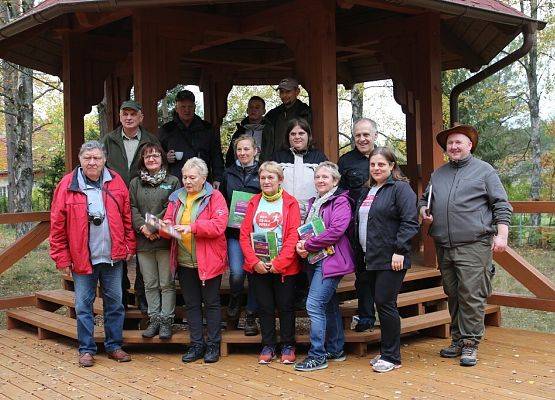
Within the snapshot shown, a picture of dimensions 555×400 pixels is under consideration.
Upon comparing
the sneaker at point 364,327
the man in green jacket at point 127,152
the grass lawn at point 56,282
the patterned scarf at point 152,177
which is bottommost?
the grass lawn at point 56,282

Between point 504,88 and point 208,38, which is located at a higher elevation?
point 504,88

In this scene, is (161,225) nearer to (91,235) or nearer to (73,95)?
(91,235)

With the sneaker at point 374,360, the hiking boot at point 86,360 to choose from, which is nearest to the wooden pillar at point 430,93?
the sneaker at point 374,360

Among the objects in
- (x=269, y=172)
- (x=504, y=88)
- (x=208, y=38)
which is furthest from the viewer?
(x=504, y=88)

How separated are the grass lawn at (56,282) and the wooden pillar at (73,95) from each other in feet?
10.3

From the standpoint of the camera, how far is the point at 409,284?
21.9 feet

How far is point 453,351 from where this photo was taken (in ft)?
17.4

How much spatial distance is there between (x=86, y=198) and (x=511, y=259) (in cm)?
441

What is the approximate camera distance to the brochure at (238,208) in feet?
17.6

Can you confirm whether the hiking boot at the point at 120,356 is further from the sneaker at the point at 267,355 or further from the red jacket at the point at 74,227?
the sneaker at the point at 267,355

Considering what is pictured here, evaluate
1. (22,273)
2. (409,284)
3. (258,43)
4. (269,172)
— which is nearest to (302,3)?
(269,172)

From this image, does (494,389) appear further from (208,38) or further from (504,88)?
(504,88)

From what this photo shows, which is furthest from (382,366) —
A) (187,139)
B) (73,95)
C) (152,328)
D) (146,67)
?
(73,95)

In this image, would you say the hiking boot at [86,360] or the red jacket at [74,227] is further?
the hiking boot at [86,360]
